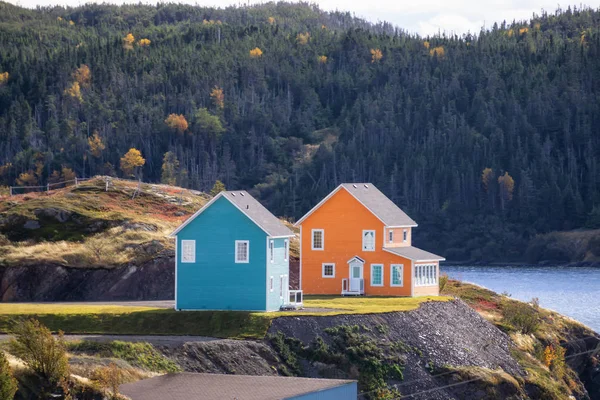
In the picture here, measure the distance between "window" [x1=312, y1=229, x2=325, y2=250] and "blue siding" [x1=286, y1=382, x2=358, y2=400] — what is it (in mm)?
27754

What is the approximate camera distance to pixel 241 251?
58.7 m

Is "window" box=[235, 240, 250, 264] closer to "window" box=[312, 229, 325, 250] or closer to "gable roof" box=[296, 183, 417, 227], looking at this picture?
"gable roof" box=[296, 183, 417, 227]

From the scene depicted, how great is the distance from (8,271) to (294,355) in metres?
21.8

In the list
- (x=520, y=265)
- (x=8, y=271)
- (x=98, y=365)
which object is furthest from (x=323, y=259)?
(x=520, y=265)

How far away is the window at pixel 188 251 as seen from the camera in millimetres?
59281

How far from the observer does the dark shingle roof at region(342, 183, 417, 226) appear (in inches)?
2864

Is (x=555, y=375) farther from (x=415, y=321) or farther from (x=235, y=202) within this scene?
(x=235, y=202)

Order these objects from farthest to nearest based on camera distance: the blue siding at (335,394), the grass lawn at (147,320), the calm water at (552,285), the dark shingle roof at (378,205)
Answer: the calm water at (552,285) → the dark shingle roof at (378,205) → the grass lawn at (147,320) → the blue siding at (335,394)

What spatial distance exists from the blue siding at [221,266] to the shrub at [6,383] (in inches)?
817

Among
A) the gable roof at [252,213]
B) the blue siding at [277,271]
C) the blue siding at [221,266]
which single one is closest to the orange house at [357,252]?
the gable roof at [252,213]

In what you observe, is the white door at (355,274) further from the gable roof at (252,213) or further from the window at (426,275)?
the gable roof at (252,213)

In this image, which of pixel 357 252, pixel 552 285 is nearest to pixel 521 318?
pixel 357 252

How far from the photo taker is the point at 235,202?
59.2 metres

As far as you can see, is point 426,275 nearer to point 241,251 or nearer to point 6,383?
point 241,251
